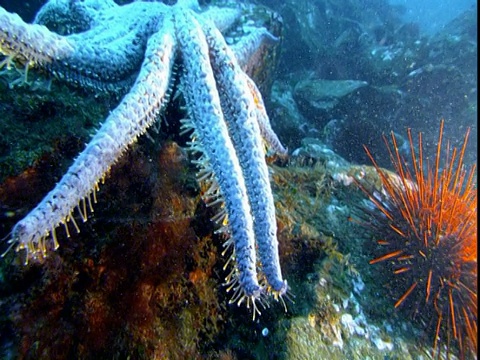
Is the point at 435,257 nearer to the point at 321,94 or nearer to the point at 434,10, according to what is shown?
the point at 321,94

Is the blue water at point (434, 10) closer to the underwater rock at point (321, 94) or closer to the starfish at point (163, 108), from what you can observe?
the underwater rock at point (321, 94)

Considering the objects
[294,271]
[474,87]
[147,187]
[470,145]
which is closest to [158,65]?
[147,187]

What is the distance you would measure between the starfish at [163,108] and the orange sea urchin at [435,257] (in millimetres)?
1553

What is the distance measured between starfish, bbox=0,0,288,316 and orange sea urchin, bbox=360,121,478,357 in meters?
1.55

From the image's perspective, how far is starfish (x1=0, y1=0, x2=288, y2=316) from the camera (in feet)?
5.77

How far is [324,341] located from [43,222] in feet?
7.38

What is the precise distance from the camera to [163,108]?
7.39 ft

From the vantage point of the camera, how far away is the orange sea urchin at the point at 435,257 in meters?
2.63

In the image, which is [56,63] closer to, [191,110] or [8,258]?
[191,110]

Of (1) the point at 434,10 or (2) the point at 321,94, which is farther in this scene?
(1) the point at 434,10

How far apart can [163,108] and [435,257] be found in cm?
290

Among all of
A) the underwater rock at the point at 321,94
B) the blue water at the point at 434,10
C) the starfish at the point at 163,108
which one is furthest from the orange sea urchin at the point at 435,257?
the blue water at the point at 434,10

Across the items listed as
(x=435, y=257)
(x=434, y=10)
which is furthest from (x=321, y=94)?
(x=434, y=10)

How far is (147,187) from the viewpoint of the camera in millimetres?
2342
